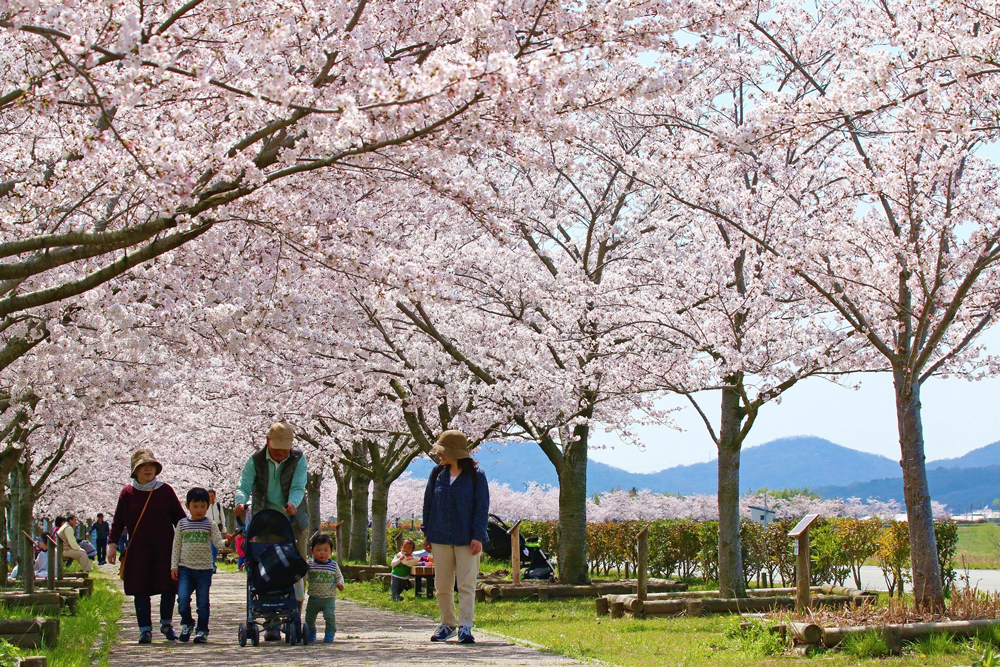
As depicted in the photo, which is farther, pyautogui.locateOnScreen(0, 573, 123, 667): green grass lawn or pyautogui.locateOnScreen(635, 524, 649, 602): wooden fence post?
pyautogui.locateOnScreen(635, 524, 649, 602): wooden fence post

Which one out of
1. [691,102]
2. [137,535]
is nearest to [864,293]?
[691,102]

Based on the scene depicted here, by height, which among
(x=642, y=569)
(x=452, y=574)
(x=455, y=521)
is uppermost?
(x=455, y=521)

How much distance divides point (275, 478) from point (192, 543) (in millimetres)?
1366

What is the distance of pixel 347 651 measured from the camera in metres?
7.44

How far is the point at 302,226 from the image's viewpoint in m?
7.85

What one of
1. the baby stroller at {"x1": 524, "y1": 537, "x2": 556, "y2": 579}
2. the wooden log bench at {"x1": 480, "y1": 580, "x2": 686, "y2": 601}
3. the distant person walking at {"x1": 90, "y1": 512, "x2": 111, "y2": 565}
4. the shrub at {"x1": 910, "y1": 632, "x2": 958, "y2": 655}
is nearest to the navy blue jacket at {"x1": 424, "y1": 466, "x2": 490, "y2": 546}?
the shrub at {"x1": 910, "y1": 632, "x2": 958, "y2": 655}

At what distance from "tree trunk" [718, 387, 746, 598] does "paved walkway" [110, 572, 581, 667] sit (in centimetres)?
449

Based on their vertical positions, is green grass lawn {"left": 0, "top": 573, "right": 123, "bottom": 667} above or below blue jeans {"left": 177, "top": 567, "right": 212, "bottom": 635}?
below

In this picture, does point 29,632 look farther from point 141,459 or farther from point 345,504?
point 345,504

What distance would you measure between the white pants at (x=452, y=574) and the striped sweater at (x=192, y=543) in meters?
1.97

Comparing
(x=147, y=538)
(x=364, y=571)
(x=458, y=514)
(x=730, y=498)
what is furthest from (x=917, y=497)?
(x=364, y=571)

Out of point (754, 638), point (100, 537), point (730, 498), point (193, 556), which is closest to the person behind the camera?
point (754, 638)

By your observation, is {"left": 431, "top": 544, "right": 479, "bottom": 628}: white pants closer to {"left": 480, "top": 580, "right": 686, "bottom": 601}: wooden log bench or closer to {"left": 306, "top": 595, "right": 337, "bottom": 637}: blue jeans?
{"left": 306, "top": 595, "right": 337, "bottom": 637}: blue jeans

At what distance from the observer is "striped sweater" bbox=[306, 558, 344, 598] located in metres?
8.64
